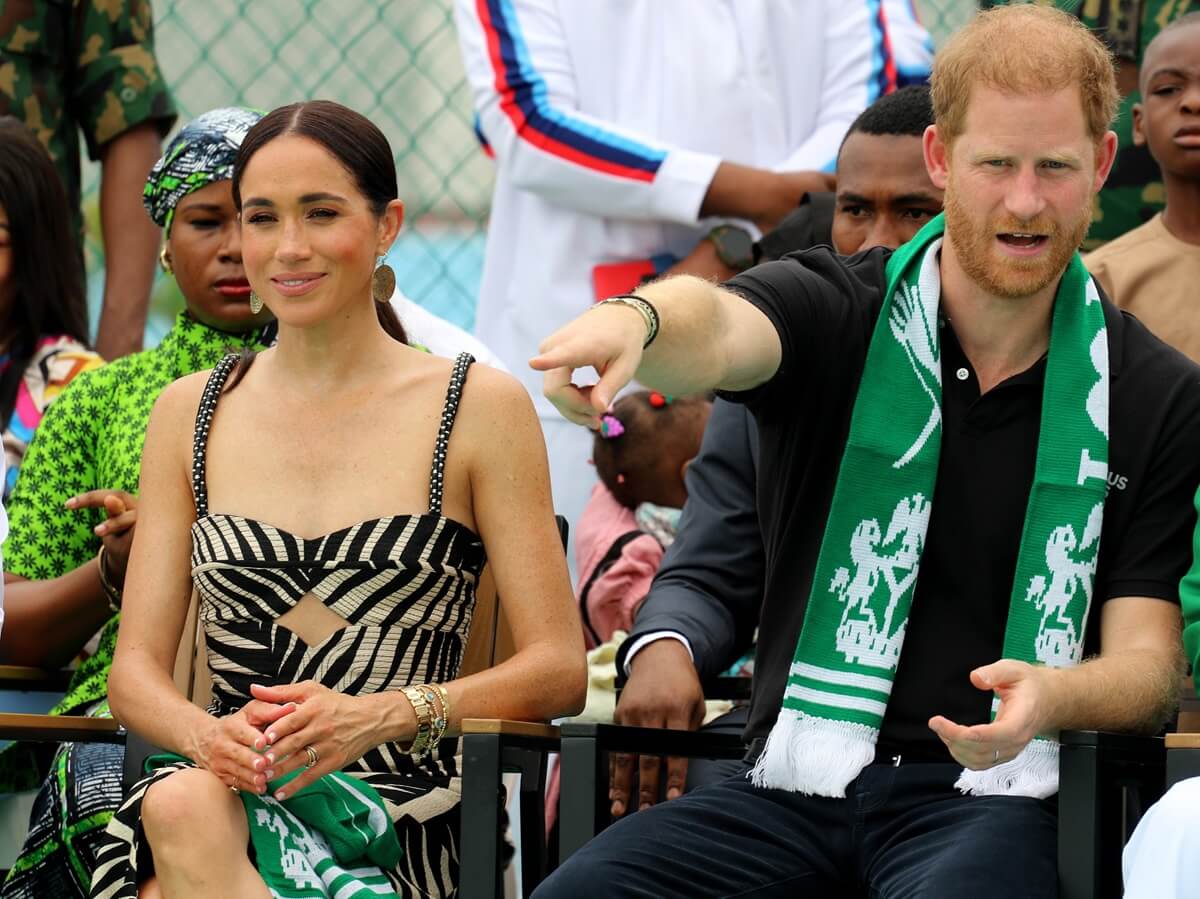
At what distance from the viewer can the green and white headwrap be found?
14.5 feet

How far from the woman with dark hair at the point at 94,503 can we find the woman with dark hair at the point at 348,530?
0.23 m

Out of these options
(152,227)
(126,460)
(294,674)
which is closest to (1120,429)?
(294,674)

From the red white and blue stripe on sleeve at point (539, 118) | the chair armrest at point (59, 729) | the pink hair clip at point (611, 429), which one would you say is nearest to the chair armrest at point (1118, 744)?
the chair armrest at point (59, 729)

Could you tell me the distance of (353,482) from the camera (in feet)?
11.7

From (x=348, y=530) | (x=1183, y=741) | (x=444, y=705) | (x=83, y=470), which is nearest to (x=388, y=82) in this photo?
(x=83, y=470)

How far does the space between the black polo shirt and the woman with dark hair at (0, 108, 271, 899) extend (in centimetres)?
117

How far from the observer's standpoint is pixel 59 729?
352cm

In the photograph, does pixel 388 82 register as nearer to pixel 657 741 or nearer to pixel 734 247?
pixel 734 247

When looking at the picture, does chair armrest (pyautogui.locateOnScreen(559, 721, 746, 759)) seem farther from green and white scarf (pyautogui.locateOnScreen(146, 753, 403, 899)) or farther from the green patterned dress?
the green patterned dress

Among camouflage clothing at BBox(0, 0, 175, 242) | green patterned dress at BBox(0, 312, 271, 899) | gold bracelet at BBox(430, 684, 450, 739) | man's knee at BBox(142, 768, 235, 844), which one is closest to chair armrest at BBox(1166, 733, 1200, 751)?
gold bracelet at BBox(430, 684, 450, 739)

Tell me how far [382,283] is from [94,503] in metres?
0.72

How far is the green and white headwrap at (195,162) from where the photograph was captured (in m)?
4.41

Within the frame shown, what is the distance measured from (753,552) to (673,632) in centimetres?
25

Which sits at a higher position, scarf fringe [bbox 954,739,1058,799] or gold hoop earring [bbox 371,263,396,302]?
gold hoop earring [bbox 371,263,396,302]
